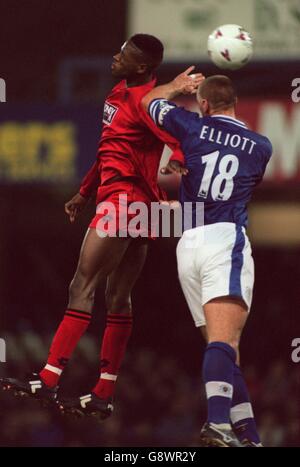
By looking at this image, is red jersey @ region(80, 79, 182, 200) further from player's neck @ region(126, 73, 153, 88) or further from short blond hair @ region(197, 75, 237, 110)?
short blond hair @ region(197, 75, 237, 110)

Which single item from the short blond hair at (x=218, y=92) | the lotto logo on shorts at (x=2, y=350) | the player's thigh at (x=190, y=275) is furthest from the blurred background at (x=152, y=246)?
the player's thigh at (x=190, y=275)

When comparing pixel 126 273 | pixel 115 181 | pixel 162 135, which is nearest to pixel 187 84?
pixel 162 135

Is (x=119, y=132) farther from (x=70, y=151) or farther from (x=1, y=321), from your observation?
(x=1, y=321)

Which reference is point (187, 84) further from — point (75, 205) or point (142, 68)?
point (75, 205)

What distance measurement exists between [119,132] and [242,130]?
2.97ft

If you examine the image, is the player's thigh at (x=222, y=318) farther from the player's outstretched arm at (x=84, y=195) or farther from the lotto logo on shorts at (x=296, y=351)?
the lotto logo on shorts at (x=296, y=351)

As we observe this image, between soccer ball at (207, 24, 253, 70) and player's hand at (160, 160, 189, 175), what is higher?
soccer ball at (207, 24, 253, 70)

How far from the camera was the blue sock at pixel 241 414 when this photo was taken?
809cm

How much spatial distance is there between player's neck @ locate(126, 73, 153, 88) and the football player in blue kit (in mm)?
400

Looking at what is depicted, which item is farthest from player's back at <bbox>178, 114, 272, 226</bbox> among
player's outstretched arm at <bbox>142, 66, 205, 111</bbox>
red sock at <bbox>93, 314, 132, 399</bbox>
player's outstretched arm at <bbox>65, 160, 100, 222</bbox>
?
red sock at <bbox>93, 314, 132, 399</bbox>

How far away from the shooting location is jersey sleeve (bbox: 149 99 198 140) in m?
7.95

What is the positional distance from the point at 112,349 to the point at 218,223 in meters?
1.33

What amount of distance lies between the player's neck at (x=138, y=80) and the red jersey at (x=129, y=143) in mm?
31

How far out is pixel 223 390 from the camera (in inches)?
303
